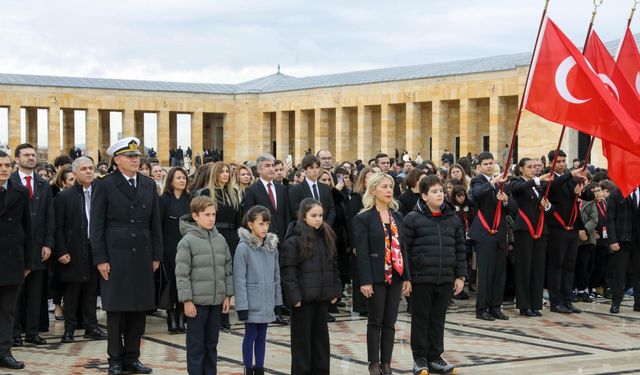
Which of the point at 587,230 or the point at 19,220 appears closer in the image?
the point at 19,220

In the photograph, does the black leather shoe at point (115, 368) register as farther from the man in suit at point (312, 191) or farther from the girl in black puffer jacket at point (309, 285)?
the man in suit at point (312, 191)

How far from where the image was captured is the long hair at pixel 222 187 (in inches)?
480

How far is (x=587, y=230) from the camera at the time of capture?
50.2 feet

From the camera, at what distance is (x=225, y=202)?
12.3 m

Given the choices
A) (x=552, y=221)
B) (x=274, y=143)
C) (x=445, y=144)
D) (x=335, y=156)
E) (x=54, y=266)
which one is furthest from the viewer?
(x=274, y=143)

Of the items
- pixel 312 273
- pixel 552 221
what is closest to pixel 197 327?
pixel 312 273

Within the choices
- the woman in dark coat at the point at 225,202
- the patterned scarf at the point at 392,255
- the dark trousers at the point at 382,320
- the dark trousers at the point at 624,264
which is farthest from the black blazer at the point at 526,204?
the dark trousers at the point at 382,320

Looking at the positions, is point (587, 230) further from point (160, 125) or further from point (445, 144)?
point (160, 125)

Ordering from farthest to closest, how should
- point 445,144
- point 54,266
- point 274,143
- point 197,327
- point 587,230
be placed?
point 274,143
point 445,144
point 587,230
point 54,266
point 197,327

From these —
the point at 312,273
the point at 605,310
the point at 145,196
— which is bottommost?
the point at 605,310

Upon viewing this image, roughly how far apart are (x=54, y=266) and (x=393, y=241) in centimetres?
445

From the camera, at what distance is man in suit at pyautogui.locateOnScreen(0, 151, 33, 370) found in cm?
947

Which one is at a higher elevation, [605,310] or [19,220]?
[19,220]

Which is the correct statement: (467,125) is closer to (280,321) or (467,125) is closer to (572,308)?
(572,308)
